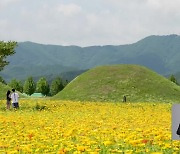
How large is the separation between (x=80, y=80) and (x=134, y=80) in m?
10.4

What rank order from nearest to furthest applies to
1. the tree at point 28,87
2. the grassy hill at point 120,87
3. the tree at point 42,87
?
the grassy hill at point 120,87 → the tree at point 28,87 → the tree at point 42,87

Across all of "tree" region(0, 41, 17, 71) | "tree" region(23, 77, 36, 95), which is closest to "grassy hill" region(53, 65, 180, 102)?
"tree" region(0, 41, 17, 71)

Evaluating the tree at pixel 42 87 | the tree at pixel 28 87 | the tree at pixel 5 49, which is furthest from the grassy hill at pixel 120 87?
the tree at pixel 42 87

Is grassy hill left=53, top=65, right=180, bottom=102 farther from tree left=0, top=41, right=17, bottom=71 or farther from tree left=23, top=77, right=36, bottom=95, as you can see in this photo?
tree left=23, top=77, right=36, bottom=95

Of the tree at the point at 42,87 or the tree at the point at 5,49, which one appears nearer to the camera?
the tree at the point at 5,49

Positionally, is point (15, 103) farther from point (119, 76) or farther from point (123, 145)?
point (119, 76)

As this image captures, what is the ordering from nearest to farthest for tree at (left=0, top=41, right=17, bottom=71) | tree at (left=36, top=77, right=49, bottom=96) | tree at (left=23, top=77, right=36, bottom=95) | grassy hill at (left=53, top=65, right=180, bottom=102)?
tree at (left=0, top=41, right=17, bottom=71), grassy hill at (left=53, top=65, right=180, bottom=102), tree at (left=23, top=77, right=36, bottom=95), tree at (left=36, top=77, right=49, bottom=96)

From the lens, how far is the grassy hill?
66088 millimetres

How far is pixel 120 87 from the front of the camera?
6988cm

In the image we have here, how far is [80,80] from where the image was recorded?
76.9 m

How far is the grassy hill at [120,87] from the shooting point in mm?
66088

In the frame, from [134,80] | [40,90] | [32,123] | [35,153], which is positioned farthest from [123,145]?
[40,90]

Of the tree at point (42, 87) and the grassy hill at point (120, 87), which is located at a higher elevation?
the tree at point (42, 87)

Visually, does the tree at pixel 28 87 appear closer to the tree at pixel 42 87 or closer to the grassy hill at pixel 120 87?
the tree at pixel 42 87
